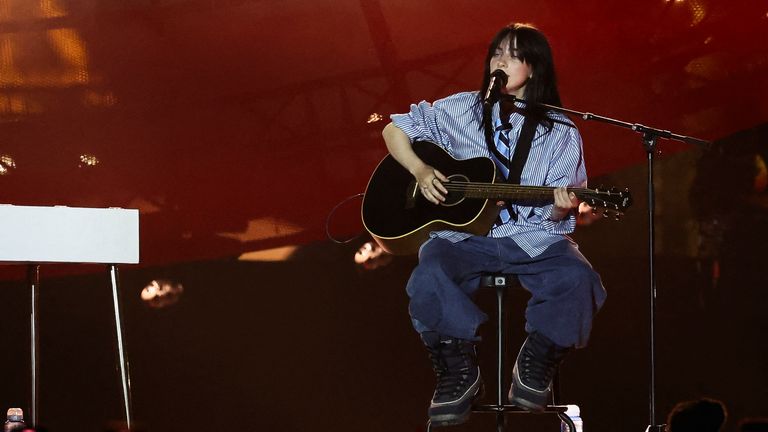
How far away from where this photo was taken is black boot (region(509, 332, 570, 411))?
2.92m

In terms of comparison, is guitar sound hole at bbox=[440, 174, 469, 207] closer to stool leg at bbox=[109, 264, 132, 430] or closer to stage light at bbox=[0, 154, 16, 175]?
stool leg at bbox=[109, 264, 132, 430]

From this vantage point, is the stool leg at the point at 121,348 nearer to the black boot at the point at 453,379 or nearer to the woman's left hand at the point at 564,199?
the black boot at the point at 453,379

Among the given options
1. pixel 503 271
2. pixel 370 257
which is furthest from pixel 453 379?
pixel 370 257

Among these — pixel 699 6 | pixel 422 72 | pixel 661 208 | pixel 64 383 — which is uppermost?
pixel 699 6

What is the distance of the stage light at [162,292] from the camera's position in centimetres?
417

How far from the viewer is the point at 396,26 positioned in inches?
171

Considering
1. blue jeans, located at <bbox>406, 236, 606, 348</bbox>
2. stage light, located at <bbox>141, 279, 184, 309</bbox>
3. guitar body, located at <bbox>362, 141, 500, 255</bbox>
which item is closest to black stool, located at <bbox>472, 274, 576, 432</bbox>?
blue jeans, located at <bbox>406, 236, 606, 348</bbox>

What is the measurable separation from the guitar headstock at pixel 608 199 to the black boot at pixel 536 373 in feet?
1.45

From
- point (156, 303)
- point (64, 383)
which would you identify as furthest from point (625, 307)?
point (64, 383)

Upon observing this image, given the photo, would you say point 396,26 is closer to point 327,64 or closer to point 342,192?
point 327,64

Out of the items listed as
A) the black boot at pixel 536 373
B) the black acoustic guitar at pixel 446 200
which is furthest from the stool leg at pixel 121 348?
the black boot at pixel 536 373

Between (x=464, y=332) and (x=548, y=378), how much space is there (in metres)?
0.29

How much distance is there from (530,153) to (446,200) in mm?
347

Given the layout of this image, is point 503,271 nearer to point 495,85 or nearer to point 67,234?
point 495,85
